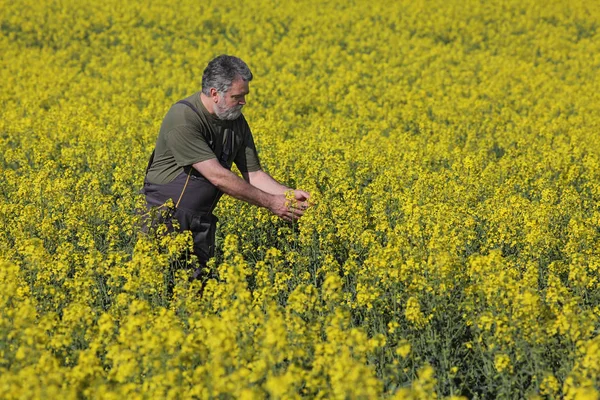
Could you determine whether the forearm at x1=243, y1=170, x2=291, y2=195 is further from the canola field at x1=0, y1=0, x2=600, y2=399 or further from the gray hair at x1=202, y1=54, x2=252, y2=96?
the gray hair at x1=202, y1=54, x2=252, y2=96

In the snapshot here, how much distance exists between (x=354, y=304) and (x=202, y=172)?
1.64 meters

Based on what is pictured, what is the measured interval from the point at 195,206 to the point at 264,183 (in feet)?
2.60

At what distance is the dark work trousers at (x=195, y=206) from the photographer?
6.03 meters

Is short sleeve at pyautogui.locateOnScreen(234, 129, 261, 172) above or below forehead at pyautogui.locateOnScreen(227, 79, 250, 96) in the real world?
below

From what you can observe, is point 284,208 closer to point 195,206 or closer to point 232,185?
point 232,185

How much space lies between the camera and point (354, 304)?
5129 millimetres

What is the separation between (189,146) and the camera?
5.89 metres

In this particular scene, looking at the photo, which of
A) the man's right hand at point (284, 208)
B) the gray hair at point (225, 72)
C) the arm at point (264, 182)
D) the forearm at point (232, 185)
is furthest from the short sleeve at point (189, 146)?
the arm at point (264, 182)

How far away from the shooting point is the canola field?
4004 mm

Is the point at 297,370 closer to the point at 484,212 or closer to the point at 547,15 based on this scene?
the point at 484,212

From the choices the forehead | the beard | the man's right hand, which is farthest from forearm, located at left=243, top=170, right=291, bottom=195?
the forehead

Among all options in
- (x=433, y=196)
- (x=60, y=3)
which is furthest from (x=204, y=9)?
(x=433, y=196)

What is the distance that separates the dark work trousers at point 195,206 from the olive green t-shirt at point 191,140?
0.09 meters

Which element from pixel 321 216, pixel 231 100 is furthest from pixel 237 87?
pixel 321 216
